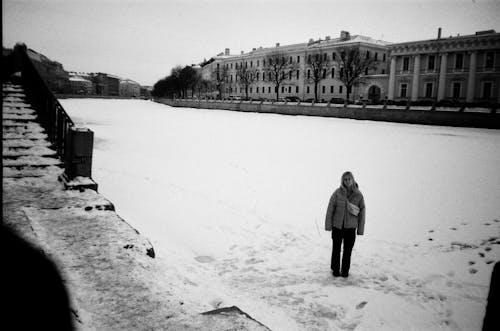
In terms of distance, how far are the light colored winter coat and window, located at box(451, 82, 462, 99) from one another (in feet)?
188

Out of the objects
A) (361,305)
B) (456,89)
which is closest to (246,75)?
(456,89)

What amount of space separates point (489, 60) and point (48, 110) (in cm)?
5778

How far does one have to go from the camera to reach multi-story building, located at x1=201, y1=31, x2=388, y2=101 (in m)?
66.0

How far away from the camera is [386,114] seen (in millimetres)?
39938

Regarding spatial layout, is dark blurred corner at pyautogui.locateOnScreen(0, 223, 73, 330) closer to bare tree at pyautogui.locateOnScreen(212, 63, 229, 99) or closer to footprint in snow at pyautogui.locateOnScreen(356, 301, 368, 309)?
footprint in snow at pyautogui.locateOnScreen(356, 301, 368, 309)

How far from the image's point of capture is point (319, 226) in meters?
10.2

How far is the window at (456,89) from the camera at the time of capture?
54872 millimetres

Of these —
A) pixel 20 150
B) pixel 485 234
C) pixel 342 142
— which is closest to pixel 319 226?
pixel 485 234

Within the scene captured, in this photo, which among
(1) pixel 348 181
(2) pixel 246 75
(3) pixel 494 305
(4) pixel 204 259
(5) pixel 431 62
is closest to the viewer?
(3) pixel 494 305

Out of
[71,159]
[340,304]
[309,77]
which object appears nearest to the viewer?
[340,304]

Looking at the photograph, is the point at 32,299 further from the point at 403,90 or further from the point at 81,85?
the point at 81,85

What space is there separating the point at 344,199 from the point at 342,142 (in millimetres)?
17580

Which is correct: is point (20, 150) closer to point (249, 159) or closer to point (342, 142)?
point (249, 159)

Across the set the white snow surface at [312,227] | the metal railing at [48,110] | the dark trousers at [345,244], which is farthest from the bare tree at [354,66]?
the dark trousers at [345,244]
